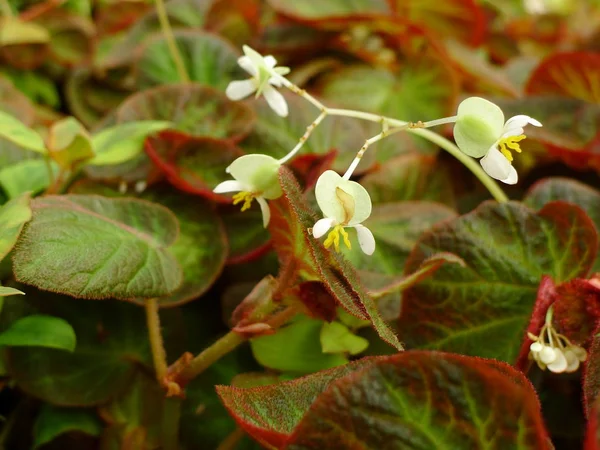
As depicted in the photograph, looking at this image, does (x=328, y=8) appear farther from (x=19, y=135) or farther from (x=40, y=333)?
(x=40, y=333)

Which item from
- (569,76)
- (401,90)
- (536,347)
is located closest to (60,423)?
(536,347)

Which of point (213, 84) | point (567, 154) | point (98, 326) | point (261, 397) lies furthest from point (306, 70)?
point (261, 397)

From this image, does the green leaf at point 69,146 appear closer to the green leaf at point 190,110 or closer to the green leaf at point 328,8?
the green leaf at point 190,110

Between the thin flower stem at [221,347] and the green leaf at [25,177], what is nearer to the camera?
the thin flower stem at [221,347]

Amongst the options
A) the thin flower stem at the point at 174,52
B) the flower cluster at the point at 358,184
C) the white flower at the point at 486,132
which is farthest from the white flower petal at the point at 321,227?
the thin flower stem at the point at 174,52

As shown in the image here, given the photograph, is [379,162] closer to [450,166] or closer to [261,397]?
[450,166]
